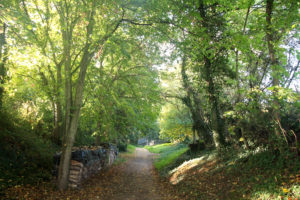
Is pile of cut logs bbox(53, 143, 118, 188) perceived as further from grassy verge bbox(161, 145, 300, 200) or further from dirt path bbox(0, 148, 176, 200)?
grassy verge bbox(161, 145, 300, 200)

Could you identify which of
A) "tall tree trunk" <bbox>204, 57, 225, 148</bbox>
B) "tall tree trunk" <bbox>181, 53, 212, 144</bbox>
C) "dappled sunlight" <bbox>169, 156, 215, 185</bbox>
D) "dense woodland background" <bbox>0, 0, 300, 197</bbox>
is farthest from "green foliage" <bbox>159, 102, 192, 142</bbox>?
"tall tree trunk" <bbox>204, 57, 225, 148</bbox>

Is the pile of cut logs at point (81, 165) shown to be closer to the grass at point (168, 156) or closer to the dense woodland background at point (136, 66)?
the dense woodland background at point (136, 66)

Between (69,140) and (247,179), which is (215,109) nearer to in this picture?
(247,179)

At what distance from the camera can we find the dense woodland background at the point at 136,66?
6.57 m

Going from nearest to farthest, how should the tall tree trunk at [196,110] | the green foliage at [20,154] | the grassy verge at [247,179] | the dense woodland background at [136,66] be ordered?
the grassy verge at [247,179], the dense woodland background at [136,66], the green foliage at [20,154], the tall tree trunk at [196,110]

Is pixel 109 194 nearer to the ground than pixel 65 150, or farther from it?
nearer to the ground

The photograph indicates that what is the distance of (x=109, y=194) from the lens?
27.9ft

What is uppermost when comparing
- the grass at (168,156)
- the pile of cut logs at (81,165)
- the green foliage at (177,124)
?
the green foliage at (177,124)

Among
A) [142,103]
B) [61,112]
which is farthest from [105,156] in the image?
[142,103]

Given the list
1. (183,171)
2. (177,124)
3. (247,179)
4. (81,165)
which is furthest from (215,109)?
(81,165)

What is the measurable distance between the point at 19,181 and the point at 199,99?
11.3m

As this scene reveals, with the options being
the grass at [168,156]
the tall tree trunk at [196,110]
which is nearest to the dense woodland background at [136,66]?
the tall tree trunk at [196,110]

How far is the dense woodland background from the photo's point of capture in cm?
657

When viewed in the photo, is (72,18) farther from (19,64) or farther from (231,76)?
(231,76)
